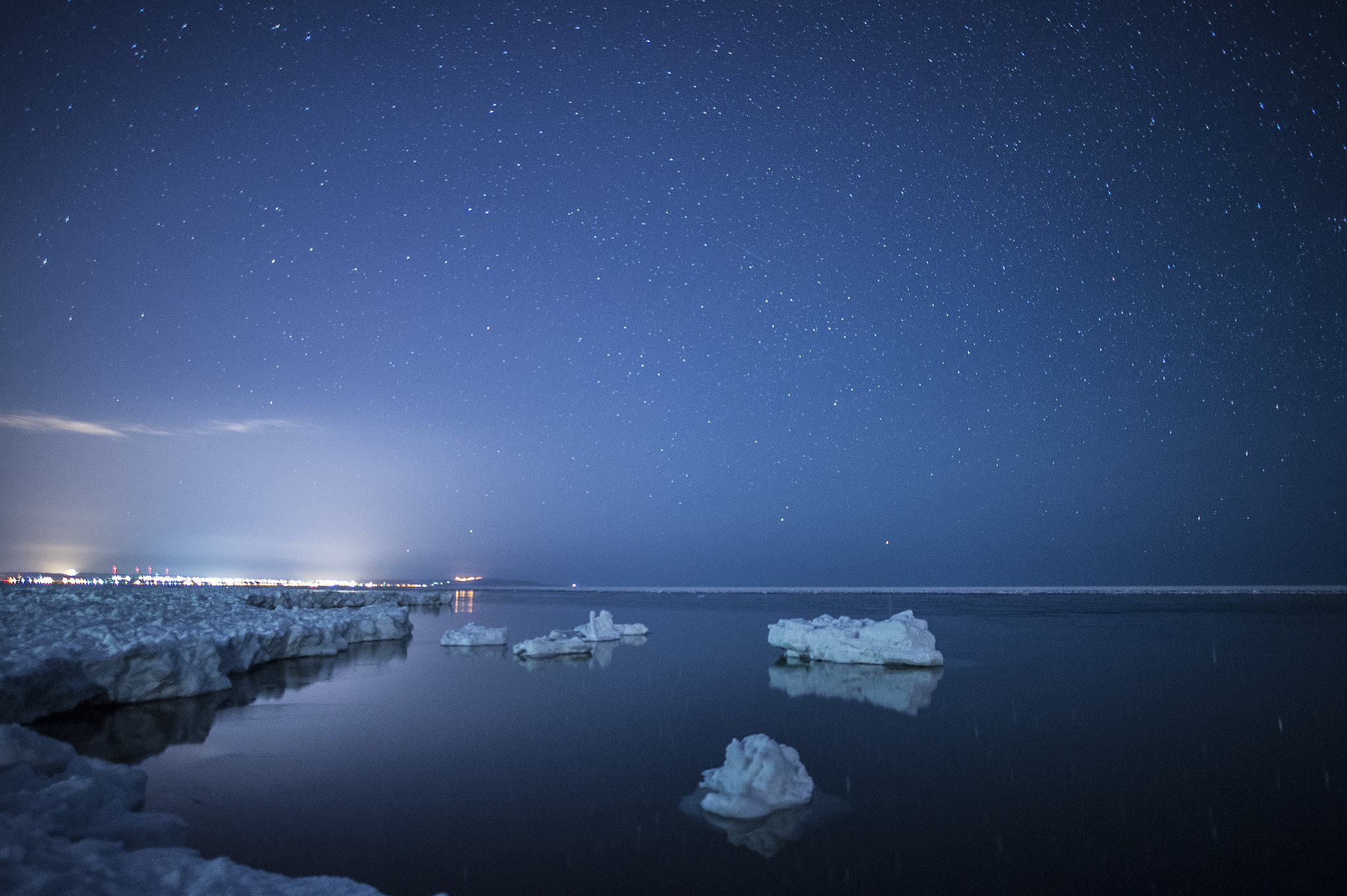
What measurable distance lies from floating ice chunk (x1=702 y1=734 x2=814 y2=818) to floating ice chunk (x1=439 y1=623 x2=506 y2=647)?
22.7 meters

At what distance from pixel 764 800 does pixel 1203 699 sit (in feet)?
49.0

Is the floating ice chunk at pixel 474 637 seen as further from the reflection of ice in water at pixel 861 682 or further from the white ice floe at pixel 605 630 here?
the reflection of ice in water at pixel 861 682

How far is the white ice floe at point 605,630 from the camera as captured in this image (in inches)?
1273

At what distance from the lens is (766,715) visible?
46.9 feet

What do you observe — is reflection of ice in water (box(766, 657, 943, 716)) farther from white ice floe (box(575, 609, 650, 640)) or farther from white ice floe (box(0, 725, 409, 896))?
white ice floe (box(0, 725, 409, 896))

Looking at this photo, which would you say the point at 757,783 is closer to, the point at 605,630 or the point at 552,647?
the point at 552,647

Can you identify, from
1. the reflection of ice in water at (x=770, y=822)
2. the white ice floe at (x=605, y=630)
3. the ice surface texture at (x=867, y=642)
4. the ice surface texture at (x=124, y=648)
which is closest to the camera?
the reflection of ice in water at (x=770, y=822)

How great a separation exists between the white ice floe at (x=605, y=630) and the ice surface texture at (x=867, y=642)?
1111 cm

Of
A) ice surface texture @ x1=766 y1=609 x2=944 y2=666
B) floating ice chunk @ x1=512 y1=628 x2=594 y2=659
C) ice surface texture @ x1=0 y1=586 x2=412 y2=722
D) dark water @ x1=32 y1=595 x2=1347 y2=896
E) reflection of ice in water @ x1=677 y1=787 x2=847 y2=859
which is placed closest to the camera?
dark water @ x1=32 y1=595 x2=1347 y2=896

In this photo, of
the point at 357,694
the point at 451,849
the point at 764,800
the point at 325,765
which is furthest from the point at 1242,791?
the point at 357,694

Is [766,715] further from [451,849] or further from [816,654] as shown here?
[816,654]

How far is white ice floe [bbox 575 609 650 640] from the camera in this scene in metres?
32.3

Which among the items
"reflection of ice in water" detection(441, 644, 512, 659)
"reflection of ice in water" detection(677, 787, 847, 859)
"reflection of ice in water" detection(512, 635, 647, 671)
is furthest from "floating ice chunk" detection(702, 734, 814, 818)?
"reflection of ice in water" detection(441, 644, 512, 659)

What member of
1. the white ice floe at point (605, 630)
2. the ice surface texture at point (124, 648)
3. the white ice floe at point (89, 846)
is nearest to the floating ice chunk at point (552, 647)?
the white ice floe at point (605, 630)
